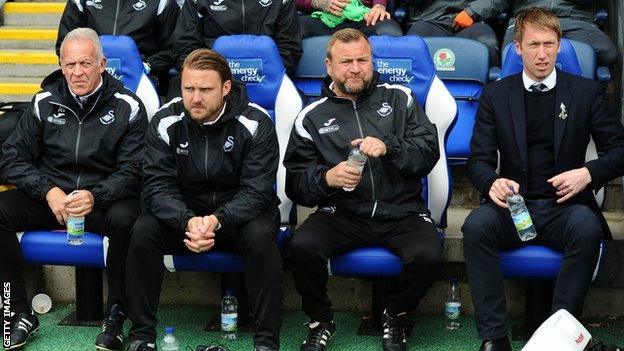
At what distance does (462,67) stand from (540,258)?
4.64 ft

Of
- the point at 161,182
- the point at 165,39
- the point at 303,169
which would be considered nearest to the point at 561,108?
the point at 303,169

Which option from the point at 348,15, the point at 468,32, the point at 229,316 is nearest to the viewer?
the point at 229,316

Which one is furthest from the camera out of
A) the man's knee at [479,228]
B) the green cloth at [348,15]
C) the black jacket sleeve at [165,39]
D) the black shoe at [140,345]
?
the green cloth at [348,15]

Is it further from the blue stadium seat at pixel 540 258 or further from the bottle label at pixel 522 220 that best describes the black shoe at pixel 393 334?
the bottle label at pixel 522 220

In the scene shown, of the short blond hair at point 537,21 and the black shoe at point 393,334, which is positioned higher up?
the short blond hair at point 537,21

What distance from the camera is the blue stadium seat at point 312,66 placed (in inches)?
231

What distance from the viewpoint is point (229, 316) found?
4.98 metres

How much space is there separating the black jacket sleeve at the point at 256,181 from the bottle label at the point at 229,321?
1.62 ft

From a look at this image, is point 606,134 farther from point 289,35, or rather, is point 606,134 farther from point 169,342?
point 169,342

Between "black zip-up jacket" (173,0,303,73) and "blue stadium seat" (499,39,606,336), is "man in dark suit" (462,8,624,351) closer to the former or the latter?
"blue stadium seat" (499,39,606,336)

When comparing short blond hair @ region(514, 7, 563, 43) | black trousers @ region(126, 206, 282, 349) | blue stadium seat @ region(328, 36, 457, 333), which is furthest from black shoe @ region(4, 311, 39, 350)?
short blond hair @ region(514, 7, 563, 43)

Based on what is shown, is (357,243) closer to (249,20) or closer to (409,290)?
(409,290)

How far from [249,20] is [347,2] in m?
0.65

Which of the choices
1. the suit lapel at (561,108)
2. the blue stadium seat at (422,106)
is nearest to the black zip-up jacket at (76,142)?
the blue stadium seat at (422,106)
